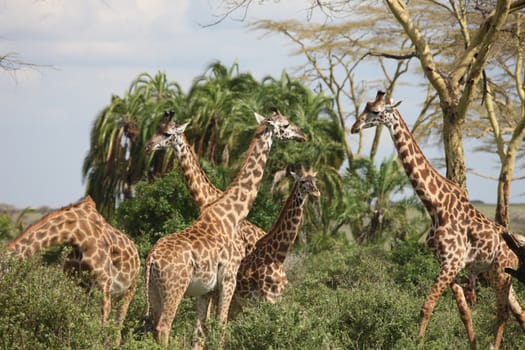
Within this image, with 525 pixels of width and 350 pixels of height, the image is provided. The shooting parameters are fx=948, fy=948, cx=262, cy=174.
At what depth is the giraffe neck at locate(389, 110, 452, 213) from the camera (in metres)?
11.1

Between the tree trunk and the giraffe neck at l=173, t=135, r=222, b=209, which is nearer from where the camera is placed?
the giraffe neck at l=173, t=135, r=222, b=209

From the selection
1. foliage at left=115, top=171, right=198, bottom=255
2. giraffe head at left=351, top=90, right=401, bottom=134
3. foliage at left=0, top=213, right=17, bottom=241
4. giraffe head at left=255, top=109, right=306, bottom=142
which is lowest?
foliage at left=0, top=213, right=17, bottom=241

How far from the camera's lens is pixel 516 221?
32469mm

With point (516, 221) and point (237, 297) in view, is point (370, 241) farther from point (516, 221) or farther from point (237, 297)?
point (237, 297)

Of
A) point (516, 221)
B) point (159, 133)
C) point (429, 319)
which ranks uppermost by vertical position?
point (159, 133)

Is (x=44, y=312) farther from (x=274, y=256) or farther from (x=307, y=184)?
(x=307, y=184)

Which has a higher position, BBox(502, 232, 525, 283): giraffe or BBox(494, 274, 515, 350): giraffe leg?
BBox(502, 232, 525, 283): giraffe

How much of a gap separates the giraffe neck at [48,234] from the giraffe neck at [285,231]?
2.36 m

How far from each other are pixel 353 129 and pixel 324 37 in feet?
83.3

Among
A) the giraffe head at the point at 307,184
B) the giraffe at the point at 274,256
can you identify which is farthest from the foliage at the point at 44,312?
the giraffe head at the point at 307,184

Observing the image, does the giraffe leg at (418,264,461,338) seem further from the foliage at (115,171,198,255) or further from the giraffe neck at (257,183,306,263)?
the foliage at (115,171,198,255)

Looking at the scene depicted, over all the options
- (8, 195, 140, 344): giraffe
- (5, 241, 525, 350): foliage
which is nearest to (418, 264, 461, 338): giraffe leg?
(5, 241, 525, 350): foliage

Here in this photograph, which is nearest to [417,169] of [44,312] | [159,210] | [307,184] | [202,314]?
[307,184]

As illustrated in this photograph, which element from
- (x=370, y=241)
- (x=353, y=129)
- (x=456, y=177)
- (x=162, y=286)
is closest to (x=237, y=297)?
(x=162, y=286)
